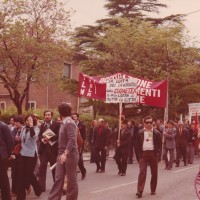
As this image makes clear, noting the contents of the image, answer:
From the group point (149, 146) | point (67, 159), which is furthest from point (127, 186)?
point (67, 159)

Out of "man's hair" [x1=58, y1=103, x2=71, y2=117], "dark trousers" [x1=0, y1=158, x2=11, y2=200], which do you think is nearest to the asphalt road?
"dark trousers" [x1=0, y1=158, x2=11, y2=200]

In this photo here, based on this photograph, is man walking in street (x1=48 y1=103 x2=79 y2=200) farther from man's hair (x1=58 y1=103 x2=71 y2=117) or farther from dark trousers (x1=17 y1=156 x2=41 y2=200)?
dark trousers (x1=17 y1=156 x2=41 y2=200)

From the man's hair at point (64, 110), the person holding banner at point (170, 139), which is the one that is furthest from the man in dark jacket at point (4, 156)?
the person holding banner at point (170, 139)

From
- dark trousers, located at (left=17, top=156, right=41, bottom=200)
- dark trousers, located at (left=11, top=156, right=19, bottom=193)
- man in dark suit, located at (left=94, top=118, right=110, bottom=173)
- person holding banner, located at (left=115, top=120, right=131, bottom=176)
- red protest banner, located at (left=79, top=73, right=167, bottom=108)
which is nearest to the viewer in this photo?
dark trousers, located at (left=17, top=156, right=41, bottom=200)

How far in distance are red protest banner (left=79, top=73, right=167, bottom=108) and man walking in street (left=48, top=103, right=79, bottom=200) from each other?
9016 millimetres

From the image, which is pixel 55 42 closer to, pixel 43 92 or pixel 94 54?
pixel 94 54

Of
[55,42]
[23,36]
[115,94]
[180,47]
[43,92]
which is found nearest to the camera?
[115,94]

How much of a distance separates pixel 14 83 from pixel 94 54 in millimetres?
12644

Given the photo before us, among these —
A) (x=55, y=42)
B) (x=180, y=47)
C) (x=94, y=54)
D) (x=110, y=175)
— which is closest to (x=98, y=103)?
(x=94, y=54)

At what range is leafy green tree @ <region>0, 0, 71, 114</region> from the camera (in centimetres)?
2805

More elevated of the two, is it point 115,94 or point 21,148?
point 115,94

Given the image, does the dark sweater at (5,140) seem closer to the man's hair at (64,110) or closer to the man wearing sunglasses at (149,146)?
the man's hair at (64,110)

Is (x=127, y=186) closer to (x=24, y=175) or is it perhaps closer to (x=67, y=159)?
(x=24, y=175)

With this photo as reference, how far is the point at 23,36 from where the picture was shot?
92.1ft
